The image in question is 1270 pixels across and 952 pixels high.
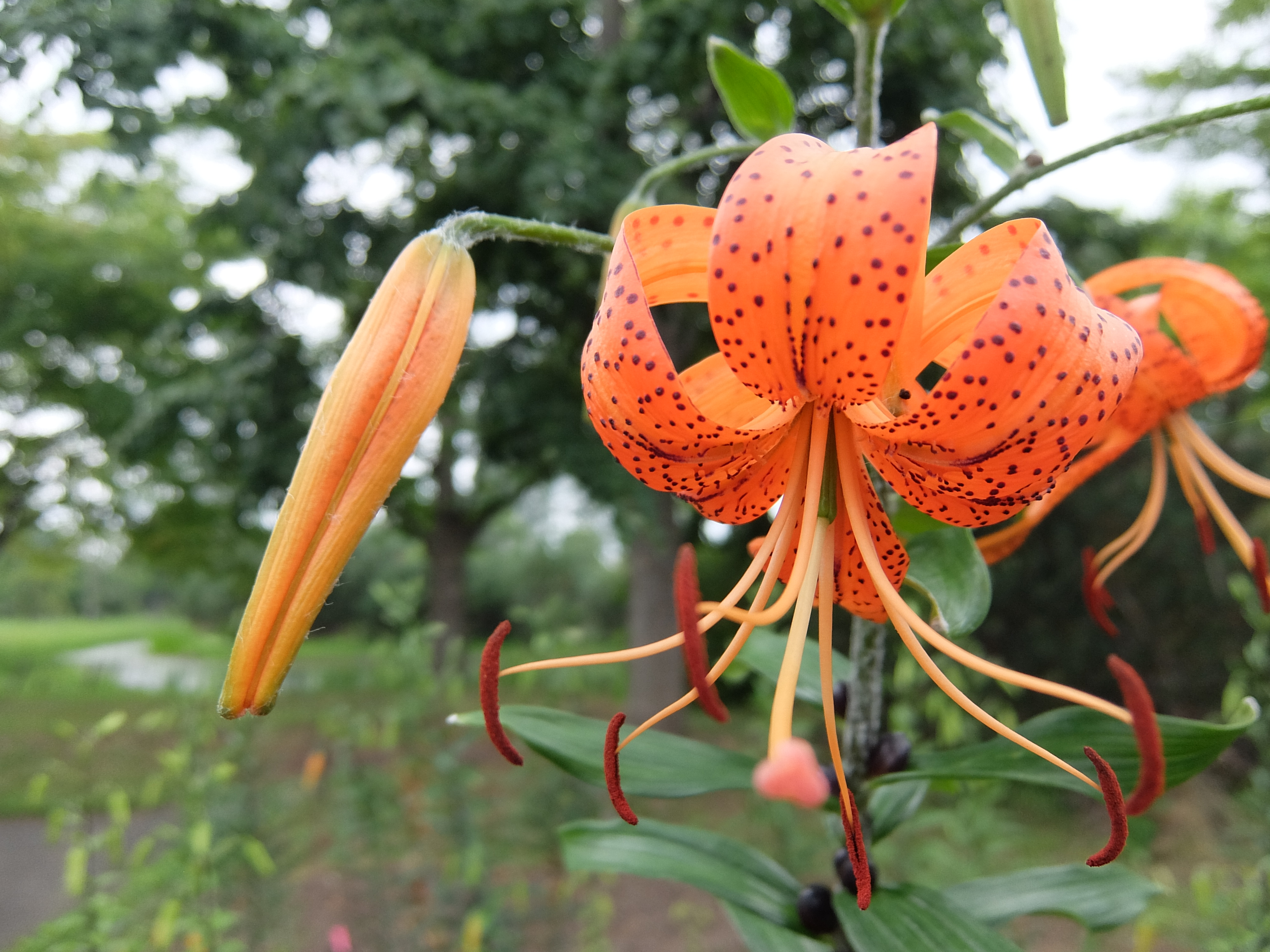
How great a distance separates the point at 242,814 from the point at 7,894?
2009mm

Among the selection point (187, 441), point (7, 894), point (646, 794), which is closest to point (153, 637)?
point (187, 441)

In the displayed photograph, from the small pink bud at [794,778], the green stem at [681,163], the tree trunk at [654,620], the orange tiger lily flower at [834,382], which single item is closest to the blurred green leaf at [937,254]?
the orange tiger lily flower at [834,382]

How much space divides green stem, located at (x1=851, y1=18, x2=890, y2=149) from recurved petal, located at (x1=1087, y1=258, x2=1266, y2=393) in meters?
0.20

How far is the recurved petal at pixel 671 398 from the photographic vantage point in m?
0.34

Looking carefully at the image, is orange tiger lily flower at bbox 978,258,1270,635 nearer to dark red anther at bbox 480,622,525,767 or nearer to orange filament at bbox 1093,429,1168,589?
orange filament at bbox 1093,429,1168,589

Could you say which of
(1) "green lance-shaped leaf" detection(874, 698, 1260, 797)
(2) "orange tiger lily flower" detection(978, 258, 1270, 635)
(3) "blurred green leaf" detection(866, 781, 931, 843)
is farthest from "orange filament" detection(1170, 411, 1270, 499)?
(3) "blurred green leaf" detection(866, 781, 931, 843)

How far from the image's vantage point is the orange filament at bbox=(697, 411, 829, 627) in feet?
1.23

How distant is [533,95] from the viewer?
2982 millimetres

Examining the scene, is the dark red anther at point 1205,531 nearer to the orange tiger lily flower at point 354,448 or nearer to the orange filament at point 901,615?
the orange filament at point 901,615

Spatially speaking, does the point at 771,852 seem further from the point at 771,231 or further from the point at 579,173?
the point at 579,173

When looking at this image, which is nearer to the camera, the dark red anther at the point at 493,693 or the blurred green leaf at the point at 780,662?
the dark red anther at the point at 493,693

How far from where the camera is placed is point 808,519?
0.40 m

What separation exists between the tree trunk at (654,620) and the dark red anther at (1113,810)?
304 centimetres

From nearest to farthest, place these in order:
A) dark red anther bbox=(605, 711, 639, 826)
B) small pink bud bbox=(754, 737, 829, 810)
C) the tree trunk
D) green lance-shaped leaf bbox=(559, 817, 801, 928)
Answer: small pink bud bbox=(754, 737, 829, 810)
dark red anther bbox=(605, 711, 639, 826)
green lance-shaped leaf bbox=(559, 817, 801, 928)
the tree trunk
